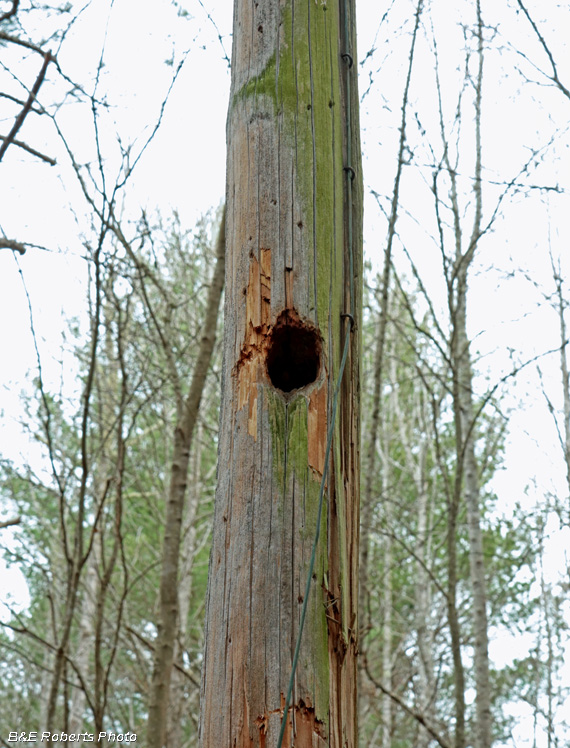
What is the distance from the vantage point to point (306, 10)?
5.99ft

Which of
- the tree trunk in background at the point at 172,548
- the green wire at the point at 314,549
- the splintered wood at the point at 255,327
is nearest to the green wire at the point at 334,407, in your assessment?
the green wire at the point at 314,549

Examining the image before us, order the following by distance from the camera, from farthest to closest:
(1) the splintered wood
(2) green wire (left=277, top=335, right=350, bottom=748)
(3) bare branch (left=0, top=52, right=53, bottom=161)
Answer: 1. (3) bare branch (left=0, top=52, right=53, bottom=161)
2. (1) the splintered wood
3. (2) green wire (left=277, top=335, right=350, bottom=748)

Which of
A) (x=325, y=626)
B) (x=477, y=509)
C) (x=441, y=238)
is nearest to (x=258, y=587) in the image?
(x=325, y=626)

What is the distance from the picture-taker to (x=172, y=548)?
401 cm

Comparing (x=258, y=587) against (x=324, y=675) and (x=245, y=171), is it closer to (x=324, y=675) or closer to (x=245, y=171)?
(x=324, y=675)

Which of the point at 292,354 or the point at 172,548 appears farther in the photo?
the point at 172,548

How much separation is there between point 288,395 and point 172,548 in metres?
2.67

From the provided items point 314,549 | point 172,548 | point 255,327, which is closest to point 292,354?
Result: point 255,327

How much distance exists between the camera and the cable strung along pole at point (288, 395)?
4.36 ft

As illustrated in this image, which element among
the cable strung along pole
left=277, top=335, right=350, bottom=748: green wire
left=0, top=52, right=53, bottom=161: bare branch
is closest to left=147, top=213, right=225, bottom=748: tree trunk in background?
left=0, top=52, right=53, bottom=161: bare branch

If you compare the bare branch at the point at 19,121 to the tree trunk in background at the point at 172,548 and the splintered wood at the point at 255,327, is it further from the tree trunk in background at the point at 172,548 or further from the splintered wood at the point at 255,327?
the tree trunk in background at the point at 172,548

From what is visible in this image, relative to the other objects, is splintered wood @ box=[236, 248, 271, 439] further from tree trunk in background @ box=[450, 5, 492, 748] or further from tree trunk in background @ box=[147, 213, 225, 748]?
tree trunk in background @ box=[450, 5, 492, 748]

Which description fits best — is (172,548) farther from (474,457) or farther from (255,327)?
(255,327)

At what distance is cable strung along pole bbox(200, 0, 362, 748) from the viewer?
4.36ft
